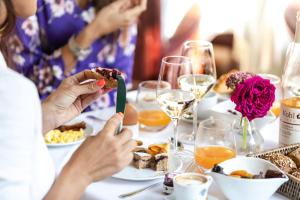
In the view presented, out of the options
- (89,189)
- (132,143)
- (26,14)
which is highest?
(26,14)

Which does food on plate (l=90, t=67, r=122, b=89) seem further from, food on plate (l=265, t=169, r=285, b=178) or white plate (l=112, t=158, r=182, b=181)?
food on plate (l=265, t=169, r=285, b=178)

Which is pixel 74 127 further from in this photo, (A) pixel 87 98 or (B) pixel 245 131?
(B) pixel 245 131

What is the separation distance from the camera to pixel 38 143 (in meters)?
1.01

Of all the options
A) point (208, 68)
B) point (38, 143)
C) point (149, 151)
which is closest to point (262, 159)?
point (149, 151)

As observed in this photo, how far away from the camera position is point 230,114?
1.57 metres

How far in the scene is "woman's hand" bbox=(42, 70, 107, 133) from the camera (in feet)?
4.58

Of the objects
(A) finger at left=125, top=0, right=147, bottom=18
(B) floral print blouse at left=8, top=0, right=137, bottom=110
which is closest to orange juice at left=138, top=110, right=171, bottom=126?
(B) floral print blouse at left=8, top=0, right=137, bottom=110

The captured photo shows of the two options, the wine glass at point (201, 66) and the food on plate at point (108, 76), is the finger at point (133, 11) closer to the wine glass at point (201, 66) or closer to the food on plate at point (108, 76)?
the wine glass at point (201, 66)

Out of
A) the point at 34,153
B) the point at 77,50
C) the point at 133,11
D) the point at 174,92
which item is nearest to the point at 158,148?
the point at 174,92

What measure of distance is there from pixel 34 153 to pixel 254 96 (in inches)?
23.7

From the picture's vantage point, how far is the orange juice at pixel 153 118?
1642 mm

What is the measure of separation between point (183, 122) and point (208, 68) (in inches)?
8.4

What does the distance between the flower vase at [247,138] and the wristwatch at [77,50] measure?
103cm

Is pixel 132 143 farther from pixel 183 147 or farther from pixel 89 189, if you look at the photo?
pixel 183 147
